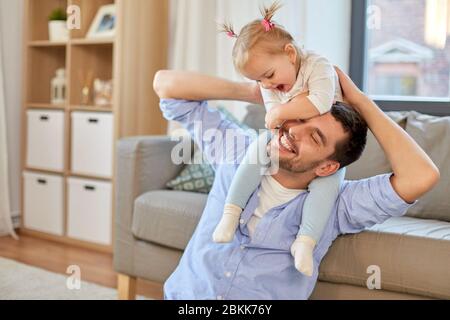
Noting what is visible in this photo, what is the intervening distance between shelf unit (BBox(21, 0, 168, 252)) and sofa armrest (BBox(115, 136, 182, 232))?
0.80 metres

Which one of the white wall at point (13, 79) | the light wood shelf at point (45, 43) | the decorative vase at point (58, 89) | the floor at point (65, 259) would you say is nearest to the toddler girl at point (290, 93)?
the floor at point (65, 259)

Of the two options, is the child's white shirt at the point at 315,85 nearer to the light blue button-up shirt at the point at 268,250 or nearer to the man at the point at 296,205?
the man at the point at 296,205

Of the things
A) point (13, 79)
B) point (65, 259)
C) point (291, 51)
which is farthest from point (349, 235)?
point (13, 79)

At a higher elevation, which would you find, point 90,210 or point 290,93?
point 290,93

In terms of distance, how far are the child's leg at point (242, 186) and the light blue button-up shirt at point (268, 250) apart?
4 cm

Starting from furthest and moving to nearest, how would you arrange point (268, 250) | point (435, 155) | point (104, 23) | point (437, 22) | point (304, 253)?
1. point (104, 23)
2. point (437, 22)
3. point (435, 155)
4. point (268, 250)
5. point (304, 253)

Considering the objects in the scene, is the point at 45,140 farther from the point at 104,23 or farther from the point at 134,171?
the point at 134,171

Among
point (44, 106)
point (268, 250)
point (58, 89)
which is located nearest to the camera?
point (268, 250)

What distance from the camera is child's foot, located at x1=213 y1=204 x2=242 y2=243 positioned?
150 cm

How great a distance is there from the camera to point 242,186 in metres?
1.57

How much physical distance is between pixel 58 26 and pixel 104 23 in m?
0.30
